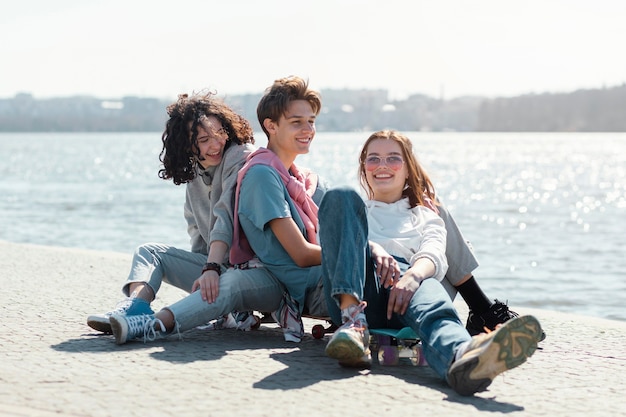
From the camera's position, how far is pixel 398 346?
4.51 meters

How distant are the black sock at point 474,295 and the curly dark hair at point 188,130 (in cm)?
141

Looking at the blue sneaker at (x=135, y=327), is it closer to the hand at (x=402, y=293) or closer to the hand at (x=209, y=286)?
the hand at (x=209, y=286)

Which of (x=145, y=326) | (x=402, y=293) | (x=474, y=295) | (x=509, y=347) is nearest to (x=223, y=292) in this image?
(x=145, y=326)

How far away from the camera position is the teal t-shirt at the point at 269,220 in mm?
4770

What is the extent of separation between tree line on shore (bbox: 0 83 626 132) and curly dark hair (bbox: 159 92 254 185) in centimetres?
14405

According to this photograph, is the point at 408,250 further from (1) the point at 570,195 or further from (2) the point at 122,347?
(1) the point at 570,195

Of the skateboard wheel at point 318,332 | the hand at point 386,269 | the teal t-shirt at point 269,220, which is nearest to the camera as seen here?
the hand at point 386,269

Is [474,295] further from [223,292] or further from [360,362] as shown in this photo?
[223,292]

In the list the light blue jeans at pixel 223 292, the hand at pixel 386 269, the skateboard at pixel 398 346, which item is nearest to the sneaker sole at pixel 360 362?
the skateboard at pixel 398 346

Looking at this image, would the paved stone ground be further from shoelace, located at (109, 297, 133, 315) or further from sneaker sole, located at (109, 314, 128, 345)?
shoelace, located at (109, 297, 133, 315)

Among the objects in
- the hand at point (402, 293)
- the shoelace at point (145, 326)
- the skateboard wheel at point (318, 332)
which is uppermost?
the hand at point (402, 293)

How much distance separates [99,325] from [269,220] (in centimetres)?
108

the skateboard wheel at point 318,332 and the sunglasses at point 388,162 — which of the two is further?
the skateboard wheel at point 318,332

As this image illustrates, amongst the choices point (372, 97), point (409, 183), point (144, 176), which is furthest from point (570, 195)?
point (372, 97)
